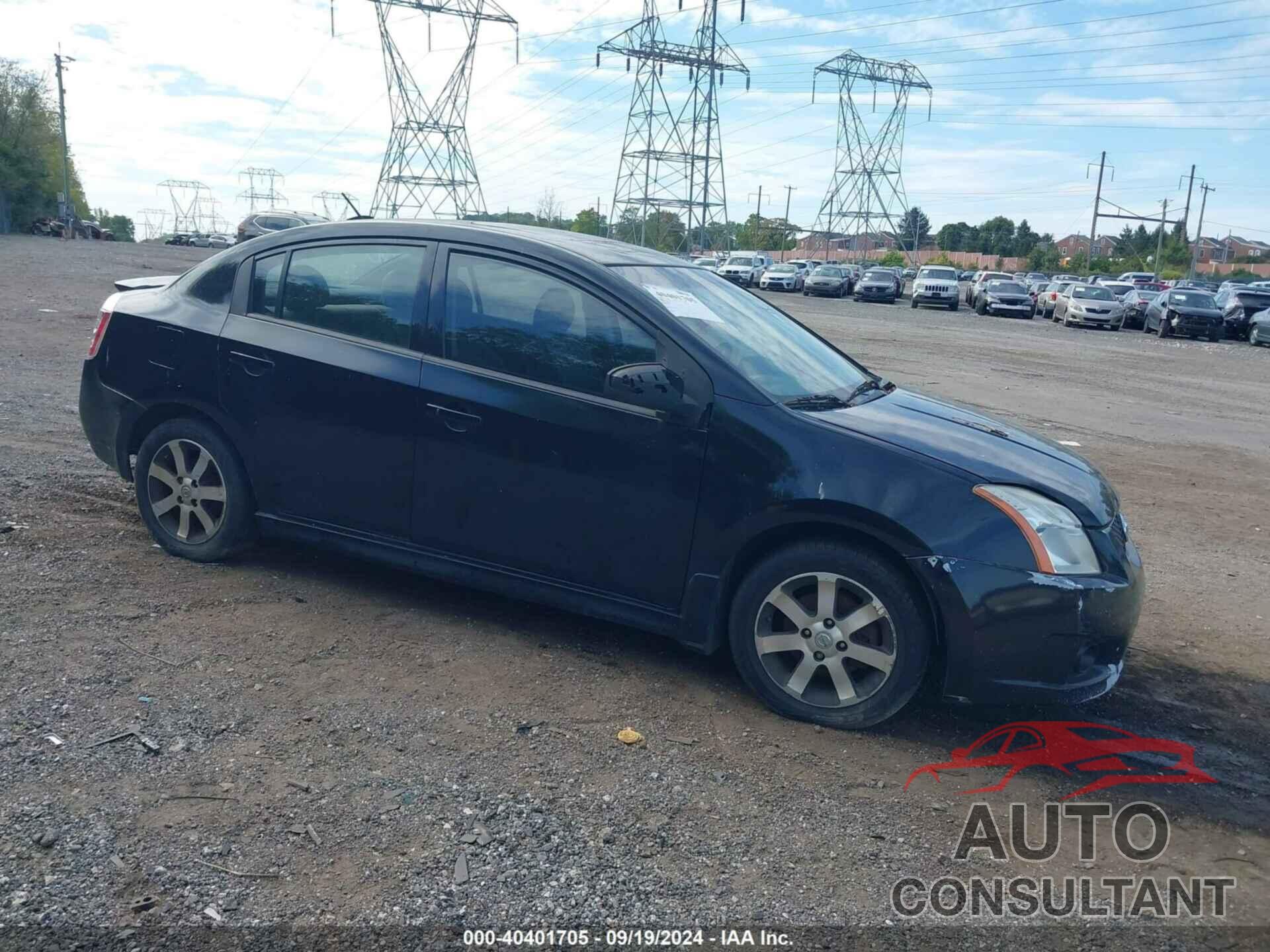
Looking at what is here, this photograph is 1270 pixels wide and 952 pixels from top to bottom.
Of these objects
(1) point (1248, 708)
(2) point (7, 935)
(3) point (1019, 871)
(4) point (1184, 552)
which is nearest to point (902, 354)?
(4) point (1184, 552)

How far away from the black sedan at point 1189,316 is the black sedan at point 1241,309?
40 cm

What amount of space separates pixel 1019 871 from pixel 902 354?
17.2 m

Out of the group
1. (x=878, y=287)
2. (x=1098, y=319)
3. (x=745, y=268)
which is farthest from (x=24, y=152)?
(x=1098, y=319)

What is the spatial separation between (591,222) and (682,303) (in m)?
57.9

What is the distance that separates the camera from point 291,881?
2838mm

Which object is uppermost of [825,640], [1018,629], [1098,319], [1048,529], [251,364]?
[251,364]

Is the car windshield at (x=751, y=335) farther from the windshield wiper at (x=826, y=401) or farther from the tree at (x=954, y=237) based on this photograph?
the tree at (x=954, y=237)

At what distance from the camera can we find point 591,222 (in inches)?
2387

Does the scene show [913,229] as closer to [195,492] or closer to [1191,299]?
[1191,299]

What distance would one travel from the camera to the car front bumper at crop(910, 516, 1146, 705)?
12.1ft

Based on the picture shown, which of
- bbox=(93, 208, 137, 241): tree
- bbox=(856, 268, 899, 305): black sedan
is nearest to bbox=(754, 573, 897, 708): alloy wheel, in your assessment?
bbox=(856, 268, 899, 305): black sedan

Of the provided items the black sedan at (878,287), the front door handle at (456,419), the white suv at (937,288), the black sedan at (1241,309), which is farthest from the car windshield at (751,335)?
the black sedan at (878,287)

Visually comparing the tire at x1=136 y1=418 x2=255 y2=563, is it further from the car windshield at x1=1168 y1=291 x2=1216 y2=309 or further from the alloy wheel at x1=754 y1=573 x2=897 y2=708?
the car windshield at x1=1168 y1=291 x2=1216 y2=309

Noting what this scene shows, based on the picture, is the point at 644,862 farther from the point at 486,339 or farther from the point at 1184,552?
the point at 1184,552
